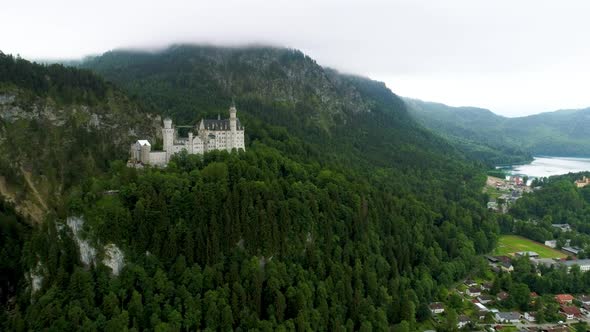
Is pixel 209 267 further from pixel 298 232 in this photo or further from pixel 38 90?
pixel 38 90

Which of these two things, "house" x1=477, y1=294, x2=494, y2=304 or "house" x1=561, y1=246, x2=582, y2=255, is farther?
"house" x1=561, y1=246, x2=582, y2=255

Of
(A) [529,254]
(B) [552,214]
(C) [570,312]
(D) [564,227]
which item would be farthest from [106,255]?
(B) [552,214]

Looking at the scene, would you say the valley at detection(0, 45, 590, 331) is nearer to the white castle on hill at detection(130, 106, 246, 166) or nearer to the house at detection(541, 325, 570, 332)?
the white castle on hill at detection(130, 106, 246, 166)

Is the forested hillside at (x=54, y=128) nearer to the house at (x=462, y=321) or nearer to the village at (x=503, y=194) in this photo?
the house at (x=462, y=321)

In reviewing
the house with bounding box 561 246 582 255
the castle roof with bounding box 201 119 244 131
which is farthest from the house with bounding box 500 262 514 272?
the castle roof with bounding box 201 119 244 131

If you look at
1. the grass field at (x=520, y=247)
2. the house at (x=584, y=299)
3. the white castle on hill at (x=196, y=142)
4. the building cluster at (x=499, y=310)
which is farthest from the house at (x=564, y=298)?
the white castle on hill at (x=196, y=142)
